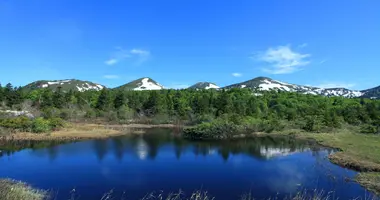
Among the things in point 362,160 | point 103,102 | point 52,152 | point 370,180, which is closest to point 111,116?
point 103,102

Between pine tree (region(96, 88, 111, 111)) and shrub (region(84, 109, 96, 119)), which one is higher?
pine tree (region(96, 88, 111, 111))

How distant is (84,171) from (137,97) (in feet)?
198

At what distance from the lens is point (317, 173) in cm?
2422

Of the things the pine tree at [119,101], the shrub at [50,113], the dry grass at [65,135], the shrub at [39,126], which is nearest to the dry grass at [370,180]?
the dry grass at [65,135]

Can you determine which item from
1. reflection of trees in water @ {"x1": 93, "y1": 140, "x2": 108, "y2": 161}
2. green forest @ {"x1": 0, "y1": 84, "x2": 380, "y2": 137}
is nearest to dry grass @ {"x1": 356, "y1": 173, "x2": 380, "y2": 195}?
reflection of trees in water @ {"x1": 93, "y1": 140, "x2": 108, "y2": 161}

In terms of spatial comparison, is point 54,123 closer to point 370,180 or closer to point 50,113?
point 50,113

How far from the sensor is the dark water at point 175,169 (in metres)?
19.4

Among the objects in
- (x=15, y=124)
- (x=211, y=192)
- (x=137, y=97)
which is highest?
(x=137, y=97)

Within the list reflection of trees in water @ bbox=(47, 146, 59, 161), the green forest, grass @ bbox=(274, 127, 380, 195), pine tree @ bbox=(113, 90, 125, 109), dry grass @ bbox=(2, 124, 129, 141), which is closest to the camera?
grass @ bbox=(274, 127, 380, 195)

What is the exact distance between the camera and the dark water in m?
19.4

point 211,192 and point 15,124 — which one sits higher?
point 15,124

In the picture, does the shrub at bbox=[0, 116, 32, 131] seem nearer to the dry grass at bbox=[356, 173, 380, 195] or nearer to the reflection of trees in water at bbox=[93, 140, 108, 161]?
the reflection of trees in water at bbox=[93, 140, 108, 161]

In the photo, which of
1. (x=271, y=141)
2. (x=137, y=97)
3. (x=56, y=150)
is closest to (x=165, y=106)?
(x=137, y=97)

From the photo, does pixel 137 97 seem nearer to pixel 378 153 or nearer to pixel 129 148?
pixel 129 148
